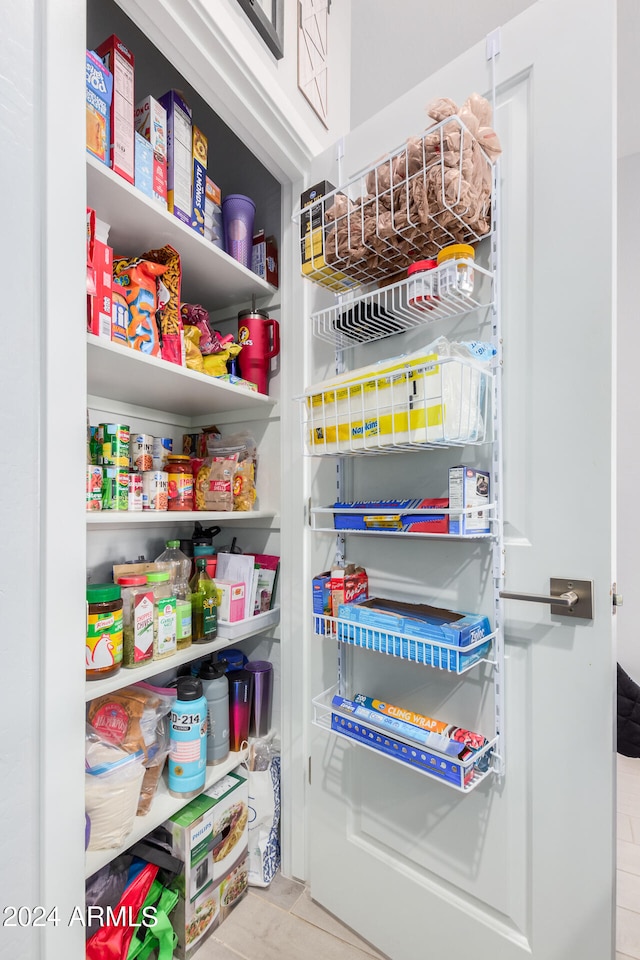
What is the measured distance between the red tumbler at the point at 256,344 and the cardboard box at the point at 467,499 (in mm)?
772

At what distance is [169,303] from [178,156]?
1.26 feet

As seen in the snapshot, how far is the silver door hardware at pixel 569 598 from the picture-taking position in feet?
2.81

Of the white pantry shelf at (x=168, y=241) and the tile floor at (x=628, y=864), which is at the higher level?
the white pantry shelf at (x=168, y=241)

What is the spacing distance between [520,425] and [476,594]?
39cm

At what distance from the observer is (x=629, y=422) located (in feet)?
7.30

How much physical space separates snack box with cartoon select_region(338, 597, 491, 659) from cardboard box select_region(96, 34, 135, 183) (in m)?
1.13

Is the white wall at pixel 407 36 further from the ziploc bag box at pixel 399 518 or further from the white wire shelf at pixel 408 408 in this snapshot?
the ziploc bag box at pixel 399 518

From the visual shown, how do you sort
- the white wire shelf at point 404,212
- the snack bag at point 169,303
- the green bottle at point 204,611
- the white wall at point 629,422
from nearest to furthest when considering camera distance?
the white wire shelf at point 404,212, the snack bag at point 169,303, the green bottle at point 204,611, the white wall at point 629,422

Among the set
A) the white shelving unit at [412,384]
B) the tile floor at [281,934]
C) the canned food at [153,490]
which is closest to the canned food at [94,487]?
the canned food at [153,490]

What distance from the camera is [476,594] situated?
1.01 metres

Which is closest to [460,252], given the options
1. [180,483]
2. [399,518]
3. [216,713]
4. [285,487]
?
[399,518]

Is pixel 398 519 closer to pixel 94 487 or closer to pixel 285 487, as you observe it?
pixel 285 487

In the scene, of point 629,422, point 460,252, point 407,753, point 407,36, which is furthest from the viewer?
point 629,422

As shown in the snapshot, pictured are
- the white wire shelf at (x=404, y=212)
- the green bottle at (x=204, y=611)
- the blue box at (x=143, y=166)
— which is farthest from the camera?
the green bottle at (x=204, y=611)
